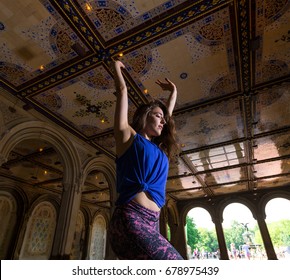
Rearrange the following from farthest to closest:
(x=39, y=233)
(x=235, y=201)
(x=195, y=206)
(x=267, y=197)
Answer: (x=195, y=206)
(x=235, y=201)
(x=267, y=197)
(x=39, y=233)

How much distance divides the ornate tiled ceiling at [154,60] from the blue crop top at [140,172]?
10.9 ft

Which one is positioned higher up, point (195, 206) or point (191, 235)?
point (195, 206)

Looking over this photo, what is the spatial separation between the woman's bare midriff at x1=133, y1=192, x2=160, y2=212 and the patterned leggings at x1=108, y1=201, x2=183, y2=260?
0.02 metres

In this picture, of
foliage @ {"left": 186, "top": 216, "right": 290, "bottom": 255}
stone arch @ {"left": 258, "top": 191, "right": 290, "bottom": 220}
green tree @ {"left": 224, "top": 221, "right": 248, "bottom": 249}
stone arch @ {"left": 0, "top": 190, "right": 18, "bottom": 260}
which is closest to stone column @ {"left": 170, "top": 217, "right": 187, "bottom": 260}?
stone arch @ {"left": 258, "top": 191, "right": 290, "bottom": 220}

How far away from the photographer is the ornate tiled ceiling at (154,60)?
347 cm

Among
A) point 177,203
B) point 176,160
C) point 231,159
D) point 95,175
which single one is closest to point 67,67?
point 176,160

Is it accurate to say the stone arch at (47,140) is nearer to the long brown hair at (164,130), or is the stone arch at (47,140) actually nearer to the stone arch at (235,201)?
the long brown hair at (164,130)

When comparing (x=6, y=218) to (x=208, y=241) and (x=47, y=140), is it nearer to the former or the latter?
(x=47, y=140)

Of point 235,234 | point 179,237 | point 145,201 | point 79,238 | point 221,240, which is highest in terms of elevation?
point 235,234

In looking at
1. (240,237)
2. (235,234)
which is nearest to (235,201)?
(240,237)

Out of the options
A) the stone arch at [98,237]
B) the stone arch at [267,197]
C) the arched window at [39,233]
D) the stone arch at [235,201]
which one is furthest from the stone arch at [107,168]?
the stone arch at [267,197]

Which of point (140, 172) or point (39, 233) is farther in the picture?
point (39, 233)

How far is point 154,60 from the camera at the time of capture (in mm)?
4359

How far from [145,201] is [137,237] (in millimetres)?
186
